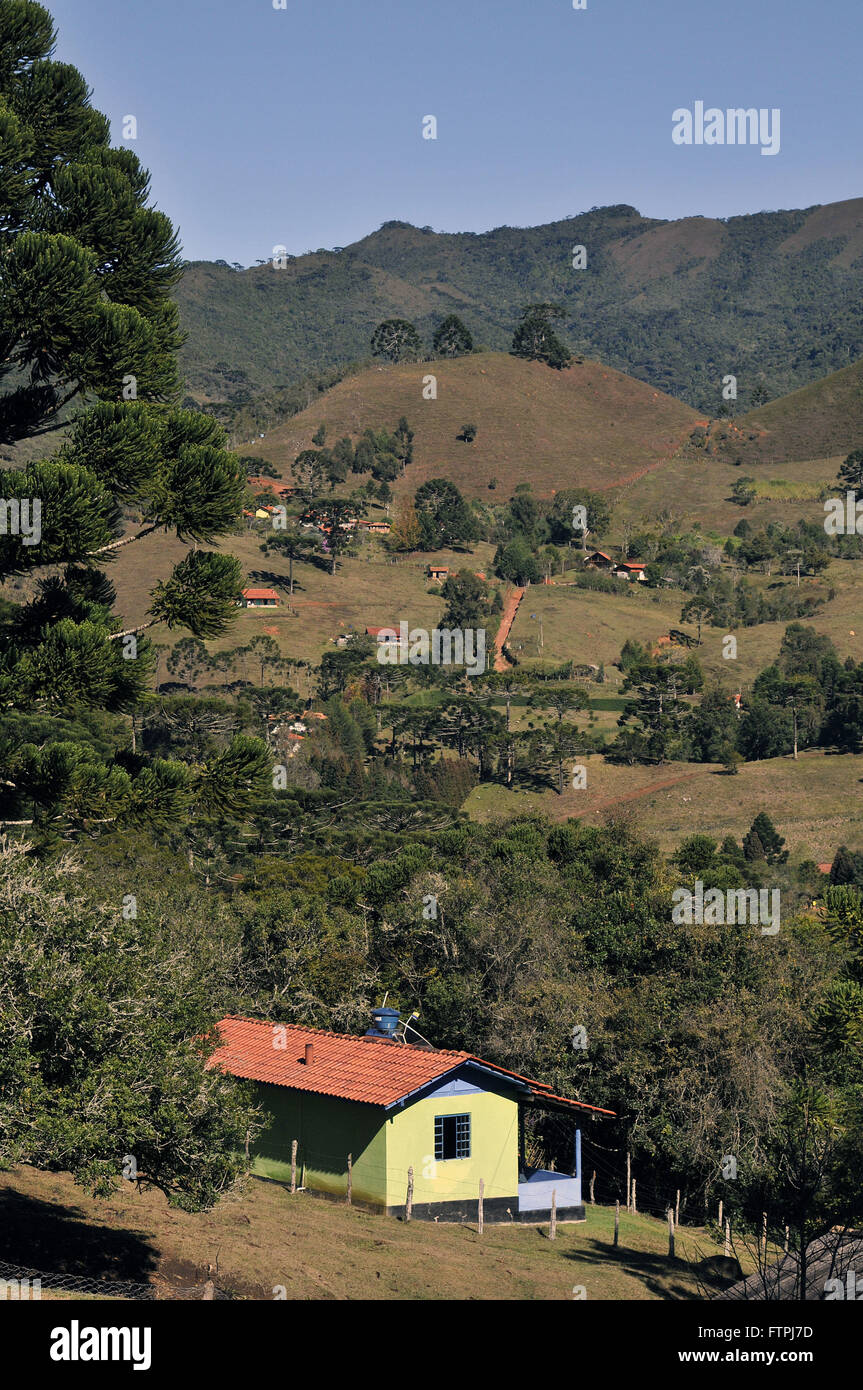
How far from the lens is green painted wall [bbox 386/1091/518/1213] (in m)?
26.6

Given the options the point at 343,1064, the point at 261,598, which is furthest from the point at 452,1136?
the point at 261,598

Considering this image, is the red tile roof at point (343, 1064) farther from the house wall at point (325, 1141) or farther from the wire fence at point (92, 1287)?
the wire fence at point (92, 1287)

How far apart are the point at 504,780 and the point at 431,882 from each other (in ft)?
192

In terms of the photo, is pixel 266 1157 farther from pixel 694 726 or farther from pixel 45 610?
pixel 694 726

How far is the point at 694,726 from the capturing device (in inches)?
4309

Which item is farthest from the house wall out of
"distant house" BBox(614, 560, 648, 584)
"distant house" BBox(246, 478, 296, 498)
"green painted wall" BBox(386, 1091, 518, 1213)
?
"distant house" BBox(246, 478, 296, 498)

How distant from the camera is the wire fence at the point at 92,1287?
15750 millimetres

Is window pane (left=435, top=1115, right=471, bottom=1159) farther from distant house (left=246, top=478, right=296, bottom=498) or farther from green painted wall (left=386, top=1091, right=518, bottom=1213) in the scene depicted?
distant house (left=246, top=478, right=296, bottom=498)

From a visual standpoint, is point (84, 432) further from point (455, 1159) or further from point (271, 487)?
point (271, 487)

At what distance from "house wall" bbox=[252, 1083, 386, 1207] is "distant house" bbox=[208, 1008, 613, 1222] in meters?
0.02

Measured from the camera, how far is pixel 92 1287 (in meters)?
17.1

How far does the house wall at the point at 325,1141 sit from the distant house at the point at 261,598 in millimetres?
103975

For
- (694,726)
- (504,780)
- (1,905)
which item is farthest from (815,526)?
(1,905)

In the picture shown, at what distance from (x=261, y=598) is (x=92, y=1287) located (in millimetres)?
117206
